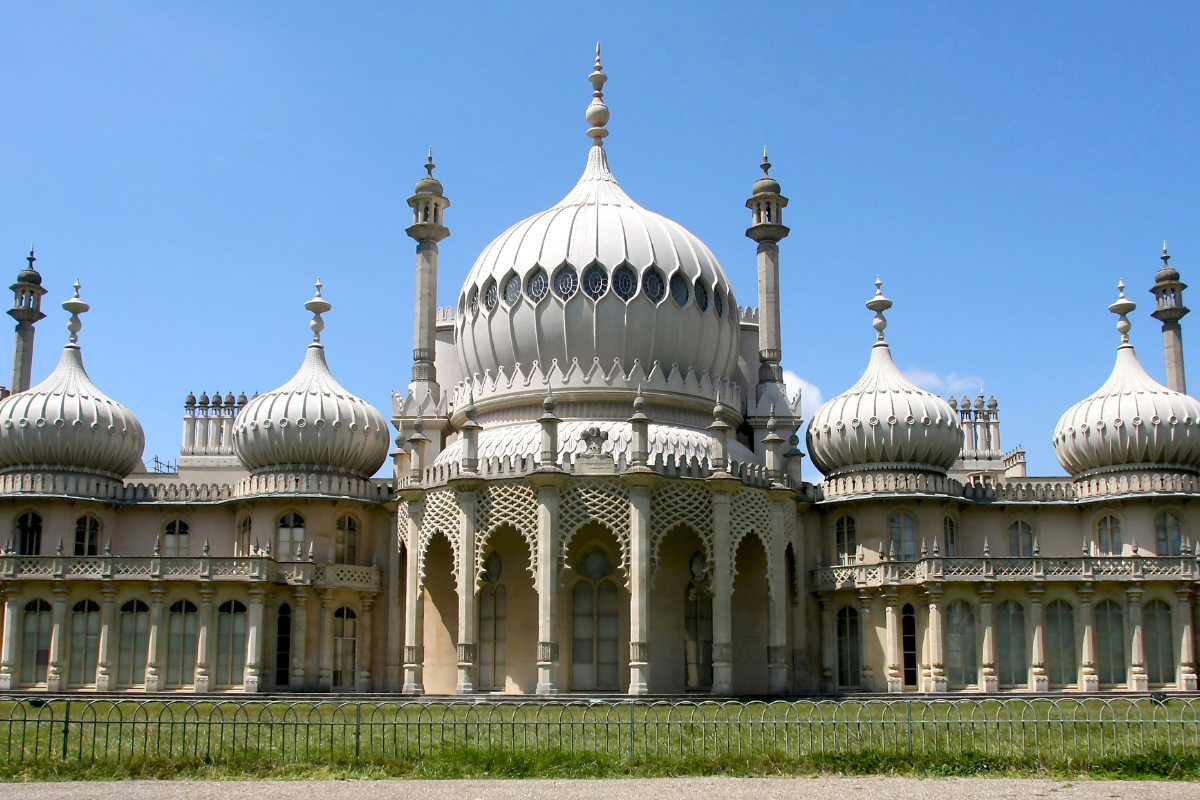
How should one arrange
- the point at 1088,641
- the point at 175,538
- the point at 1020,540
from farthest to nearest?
the point at 175,538 < the point at 1020,540 < the point at 1088,641

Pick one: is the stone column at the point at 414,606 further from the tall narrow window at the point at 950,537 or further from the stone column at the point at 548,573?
the tall narrow window at the point at 950,537

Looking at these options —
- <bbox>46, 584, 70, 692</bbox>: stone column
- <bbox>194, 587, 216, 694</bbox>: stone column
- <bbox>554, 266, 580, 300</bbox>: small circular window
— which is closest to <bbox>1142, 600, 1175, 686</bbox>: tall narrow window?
<bbox>554, 266, 580, 300</bbox>: small circular window

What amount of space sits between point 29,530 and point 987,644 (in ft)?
90.3

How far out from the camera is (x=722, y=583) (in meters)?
33.2

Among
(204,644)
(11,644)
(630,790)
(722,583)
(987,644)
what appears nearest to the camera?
(630,790)

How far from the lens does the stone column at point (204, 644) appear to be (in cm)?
3522

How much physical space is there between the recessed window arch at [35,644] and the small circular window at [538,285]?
16.0 metres

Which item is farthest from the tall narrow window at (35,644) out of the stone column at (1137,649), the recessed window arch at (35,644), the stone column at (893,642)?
the stone column at (1137,649)

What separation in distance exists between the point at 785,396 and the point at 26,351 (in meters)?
26.9

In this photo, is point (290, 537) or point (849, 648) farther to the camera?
point (290, 537)

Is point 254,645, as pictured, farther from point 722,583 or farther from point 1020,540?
point 1020,540

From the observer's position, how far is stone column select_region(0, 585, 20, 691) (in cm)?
3528

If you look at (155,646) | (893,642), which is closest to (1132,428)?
(893,642)

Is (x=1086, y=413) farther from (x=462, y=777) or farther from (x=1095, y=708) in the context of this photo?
(x=462, y=777)
